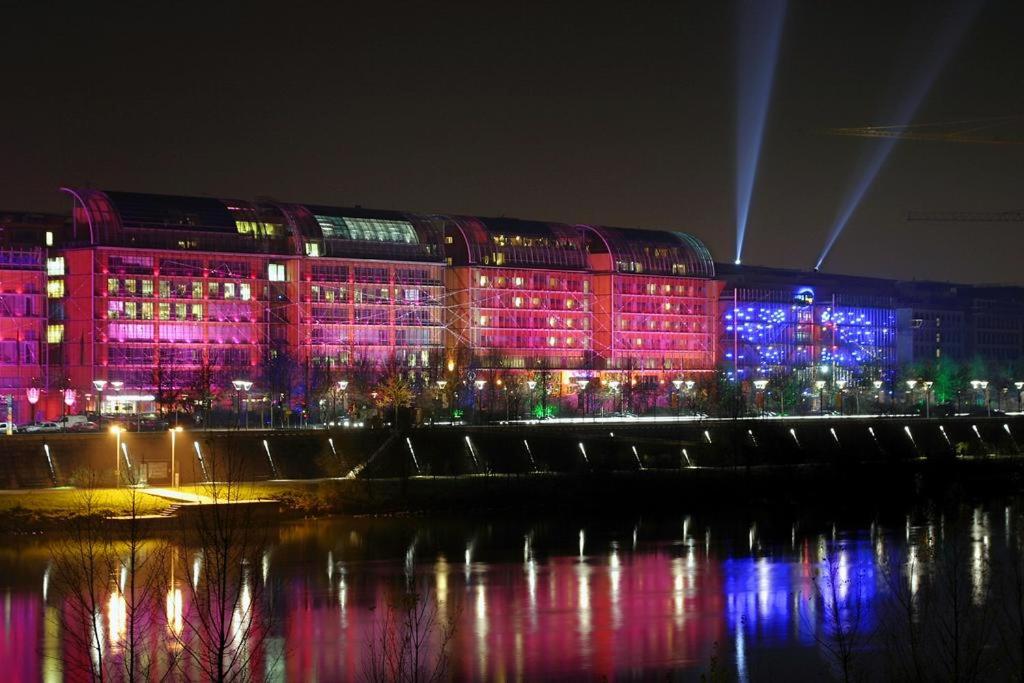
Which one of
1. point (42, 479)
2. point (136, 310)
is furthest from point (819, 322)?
point (42, 479)

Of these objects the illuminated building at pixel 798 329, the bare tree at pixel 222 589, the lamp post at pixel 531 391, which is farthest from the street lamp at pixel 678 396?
the bare tree at pixel 222 589

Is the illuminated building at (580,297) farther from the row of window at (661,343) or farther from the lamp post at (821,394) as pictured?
the lamp post at (821,394)

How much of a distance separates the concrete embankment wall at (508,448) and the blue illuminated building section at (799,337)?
49625 millimetres

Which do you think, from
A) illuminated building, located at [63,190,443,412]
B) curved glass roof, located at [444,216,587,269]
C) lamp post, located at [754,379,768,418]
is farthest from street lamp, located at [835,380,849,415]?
illuminated building, located at [63,190,443,412]

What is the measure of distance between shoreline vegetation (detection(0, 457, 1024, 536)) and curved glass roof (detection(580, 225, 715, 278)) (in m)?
58.0

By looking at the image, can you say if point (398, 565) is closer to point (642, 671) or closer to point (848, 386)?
point (642, 671)

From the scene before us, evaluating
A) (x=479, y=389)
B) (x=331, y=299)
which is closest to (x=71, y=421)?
(x=331, y=299)

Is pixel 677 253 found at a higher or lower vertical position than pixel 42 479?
higher

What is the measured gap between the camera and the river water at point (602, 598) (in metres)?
45.6

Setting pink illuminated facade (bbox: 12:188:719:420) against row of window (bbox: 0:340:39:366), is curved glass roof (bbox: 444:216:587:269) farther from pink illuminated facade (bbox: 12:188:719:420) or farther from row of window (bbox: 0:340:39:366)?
row of window (bbox: 0:340:39:366)

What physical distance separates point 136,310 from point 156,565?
75911 millimetres

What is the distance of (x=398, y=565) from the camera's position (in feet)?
212

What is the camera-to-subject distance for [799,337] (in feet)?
614

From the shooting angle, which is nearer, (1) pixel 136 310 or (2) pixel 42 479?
(2) pixel 42 479
